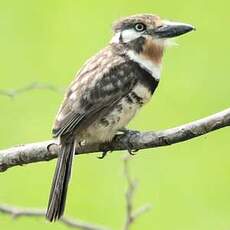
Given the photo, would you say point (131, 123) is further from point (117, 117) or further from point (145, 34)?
point (117, 117)

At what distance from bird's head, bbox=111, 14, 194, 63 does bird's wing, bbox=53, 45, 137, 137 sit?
11 cm

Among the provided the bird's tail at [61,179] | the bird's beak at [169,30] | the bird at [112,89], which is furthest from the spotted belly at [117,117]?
the bird's beak at [169,30]

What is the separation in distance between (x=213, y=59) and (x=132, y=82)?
4.08 m

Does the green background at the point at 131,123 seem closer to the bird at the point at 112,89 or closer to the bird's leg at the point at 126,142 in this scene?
the bird at the point at 112,89

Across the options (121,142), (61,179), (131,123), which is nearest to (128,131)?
(121,142)

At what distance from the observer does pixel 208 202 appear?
26.5 feet

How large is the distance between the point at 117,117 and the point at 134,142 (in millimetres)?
415

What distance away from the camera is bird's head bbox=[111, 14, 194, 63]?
5.31 meters

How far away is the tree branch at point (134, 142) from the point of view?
453cm

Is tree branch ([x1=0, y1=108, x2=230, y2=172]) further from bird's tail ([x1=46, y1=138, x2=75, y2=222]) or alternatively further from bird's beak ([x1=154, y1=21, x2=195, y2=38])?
bird's beak ([x1=154, y1=21, x2=195, y2=38])

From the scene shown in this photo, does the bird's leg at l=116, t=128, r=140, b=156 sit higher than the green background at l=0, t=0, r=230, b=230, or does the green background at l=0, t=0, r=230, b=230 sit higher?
the bird's leg at l=116, t=128, r=140, b=156

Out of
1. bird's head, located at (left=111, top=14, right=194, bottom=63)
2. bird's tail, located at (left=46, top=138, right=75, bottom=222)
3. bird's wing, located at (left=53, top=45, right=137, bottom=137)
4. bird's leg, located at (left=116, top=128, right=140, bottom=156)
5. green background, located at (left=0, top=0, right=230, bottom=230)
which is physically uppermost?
bird's head, located at (left=111, top=14, right=194, bottom=63)

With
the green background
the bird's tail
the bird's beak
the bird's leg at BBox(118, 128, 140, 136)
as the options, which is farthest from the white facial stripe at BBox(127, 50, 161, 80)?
the green background

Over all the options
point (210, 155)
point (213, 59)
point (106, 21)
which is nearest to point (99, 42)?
point (106, 21)
